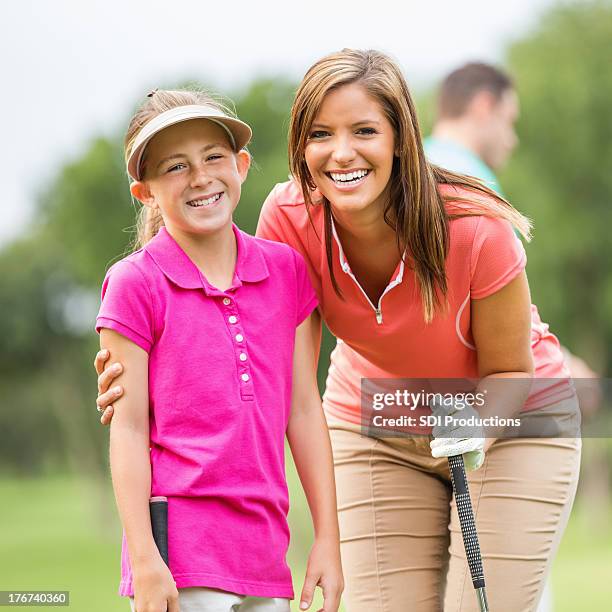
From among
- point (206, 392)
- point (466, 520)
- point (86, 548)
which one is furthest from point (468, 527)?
point (86, 548)

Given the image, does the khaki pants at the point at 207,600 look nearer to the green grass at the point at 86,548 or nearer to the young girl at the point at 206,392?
the young girl at the point at 206,392

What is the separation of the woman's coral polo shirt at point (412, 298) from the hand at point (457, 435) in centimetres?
19

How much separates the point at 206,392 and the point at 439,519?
106 centimetres

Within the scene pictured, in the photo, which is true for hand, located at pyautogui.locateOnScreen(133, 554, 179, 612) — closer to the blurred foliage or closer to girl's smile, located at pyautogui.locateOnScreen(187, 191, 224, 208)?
girl's smile, located at pyautogui.locateOnScreen(187, 191, 224, 208)

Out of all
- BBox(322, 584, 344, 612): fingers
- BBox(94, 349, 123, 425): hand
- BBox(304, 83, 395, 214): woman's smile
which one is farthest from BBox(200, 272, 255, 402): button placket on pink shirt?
BBox(322, 584, 344, 612): fingers

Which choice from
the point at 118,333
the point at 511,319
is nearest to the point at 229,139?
the point at 118,333

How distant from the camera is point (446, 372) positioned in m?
3.19

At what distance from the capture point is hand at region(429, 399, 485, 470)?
117 inches

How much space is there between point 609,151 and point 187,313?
19.6 metres

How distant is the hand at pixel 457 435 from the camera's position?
2.96m

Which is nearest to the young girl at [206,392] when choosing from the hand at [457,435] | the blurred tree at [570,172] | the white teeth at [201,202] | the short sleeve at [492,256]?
the white teeth at [201,202]

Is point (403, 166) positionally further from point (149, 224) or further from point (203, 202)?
point (149, 224)

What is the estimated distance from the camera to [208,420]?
8.62 ft

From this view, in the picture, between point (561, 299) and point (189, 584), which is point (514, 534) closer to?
point (189, 584)
